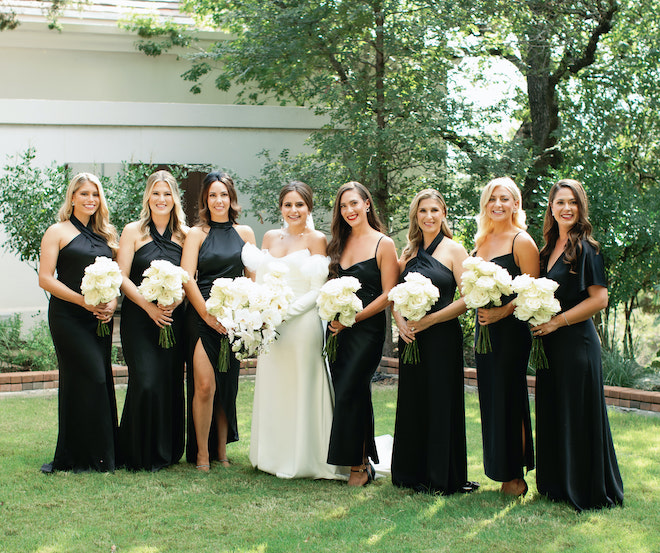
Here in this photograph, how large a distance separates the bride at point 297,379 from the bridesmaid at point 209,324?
1.10ft

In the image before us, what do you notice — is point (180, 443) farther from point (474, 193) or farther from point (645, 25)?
point (645, 25)

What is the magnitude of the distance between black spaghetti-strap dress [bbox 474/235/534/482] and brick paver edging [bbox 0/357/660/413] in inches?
110

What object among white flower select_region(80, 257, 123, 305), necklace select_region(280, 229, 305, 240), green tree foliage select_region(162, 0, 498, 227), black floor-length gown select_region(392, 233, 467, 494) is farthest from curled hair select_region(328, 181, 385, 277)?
green tree foliage select_region(162, 0, 498, 227)

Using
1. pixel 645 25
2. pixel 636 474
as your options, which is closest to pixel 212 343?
pixel 636 474

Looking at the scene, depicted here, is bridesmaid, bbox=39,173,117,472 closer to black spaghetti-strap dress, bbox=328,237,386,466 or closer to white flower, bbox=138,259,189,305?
white flower, bbox=138,259,189,305

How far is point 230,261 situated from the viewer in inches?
256

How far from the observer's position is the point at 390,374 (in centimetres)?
1082

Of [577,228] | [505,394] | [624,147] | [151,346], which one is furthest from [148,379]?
[624,147]

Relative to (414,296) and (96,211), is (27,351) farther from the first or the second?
(414,296)

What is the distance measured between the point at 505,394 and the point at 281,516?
74.3 inches

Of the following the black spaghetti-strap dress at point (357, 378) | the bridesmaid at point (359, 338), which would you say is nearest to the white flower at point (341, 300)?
the bridesmaid at point (359, 338)

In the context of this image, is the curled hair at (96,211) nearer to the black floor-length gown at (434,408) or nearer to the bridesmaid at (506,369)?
the black floor-length gown at (434,408)

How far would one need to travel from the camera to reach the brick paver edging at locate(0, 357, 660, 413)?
870 cm

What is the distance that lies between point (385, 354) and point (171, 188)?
6.14 metres
